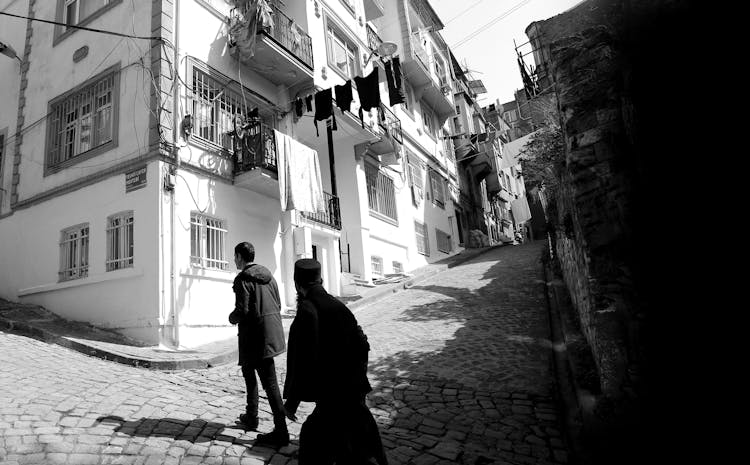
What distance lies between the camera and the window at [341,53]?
1464 centimetres

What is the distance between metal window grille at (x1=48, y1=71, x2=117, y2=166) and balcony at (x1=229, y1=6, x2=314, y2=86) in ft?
→ 10.3

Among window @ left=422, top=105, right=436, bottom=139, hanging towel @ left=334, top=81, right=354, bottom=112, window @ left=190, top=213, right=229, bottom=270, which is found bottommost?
window @ left=190, top=213, right=229, bottom=270

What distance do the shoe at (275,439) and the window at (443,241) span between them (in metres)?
18.3

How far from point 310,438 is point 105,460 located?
1969mm

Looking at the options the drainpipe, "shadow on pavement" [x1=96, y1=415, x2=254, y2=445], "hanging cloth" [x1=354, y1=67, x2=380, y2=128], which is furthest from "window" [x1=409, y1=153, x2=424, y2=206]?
"shadow on pavement" [x1=96, y1=415, x2=254, y2=445]

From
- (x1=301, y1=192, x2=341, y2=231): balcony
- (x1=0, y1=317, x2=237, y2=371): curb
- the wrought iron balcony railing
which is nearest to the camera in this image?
(x1=0, y1=317, x2=237, y2=371): curb

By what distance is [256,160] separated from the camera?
10.6 meters

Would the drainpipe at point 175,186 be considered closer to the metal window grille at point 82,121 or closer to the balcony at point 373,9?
the metal window grille at point 82,121

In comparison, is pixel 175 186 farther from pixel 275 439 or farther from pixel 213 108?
pixel 275 439

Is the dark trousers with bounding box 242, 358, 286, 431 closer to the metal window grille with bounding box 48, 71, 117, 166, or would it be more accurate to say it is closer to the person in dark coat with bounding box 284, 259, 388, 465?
the person in dark coat with bounding box 284, 259, 388, 465

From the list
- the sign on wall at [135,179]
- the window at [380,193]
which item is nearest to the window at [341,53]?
the window at [380,193]

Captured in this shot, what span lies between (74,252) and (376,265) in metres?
9.19

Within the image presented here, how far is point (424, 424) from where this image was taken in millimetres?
4512

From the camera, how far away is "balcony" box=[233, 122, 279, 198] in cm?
1053
